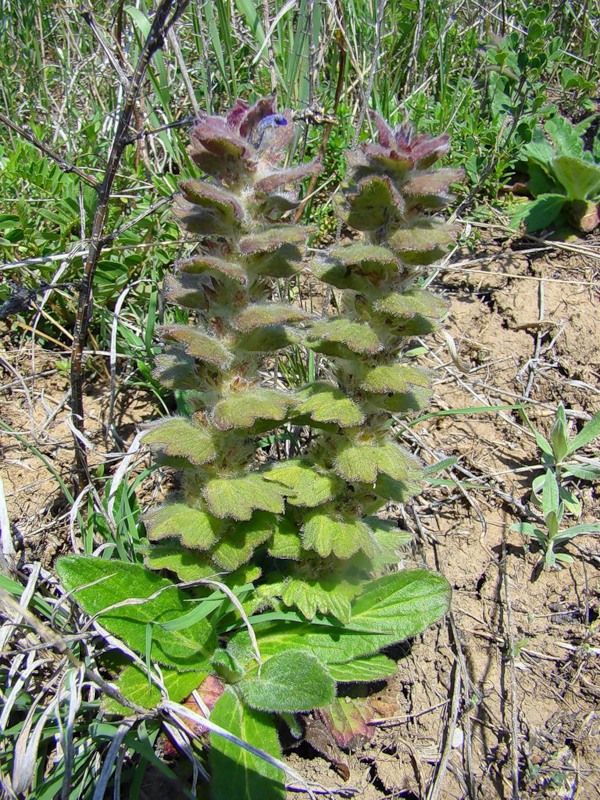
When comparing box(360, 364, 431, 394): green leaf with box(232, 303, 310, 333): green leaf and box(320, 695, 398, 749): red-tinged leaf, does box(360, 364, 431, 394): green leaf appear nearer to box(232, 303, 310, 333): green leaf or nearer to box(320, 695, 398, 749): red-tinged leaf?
box(232, 303, 310, 333): green leaf

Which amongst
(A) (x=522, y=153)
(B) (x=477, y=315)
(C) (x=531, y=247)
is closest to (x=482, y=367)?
(B) (x=477, y=315)

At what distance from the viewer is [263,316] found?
6.13 feet

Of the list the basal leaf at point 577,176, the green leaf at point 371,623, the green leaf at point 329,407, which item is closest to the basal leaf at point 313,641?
the green leaf at point 371,623

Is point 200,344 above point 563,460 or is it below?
above

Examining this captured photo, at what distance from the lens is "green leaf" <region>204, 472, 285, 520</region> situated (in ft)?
6.76

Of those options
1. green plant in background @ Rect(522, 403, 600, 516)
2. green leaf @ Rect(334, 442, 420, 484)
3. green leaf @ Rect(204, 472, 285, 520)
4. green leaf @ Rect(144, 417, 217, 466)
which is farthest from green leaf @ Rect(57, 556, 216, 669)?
green plant in background @ Rect(522, 403, 600, 516)

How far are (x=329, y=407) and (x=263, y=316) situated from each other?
1.18 ft

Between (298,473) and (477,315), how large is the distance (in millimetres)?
1984

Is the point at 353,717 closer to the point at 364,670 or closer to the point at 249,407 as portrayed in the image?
the point at 364,670

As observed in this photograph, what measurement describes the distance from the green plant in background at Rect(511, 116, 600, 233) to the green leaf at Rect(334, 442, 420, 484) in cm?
243

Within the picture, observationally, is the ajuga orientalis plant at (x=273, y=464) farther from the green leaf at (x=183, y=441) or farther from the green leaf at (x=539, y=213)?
the green leaf at (x=539, y=213)

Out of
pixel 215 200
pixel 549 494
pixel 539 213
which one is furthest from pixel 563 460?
pixel 215 200

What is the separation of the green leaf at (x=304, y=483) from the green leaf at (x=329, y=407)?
0.22 meters

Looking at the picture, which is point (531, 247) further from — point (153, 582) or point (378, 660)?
point (153, 582)
